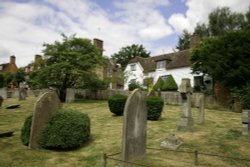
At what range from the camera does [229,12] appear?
4747 centimetres

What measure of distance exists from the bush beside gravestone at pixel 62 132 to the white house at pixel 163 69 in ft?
89.2

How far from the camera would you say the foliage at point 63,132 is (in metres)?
10.6

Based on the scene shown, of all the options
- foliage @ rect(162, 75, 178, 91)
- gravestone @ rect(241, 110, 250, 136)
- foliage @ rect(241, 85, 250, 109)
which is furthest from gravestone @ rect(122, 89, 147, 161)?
foliage @ rect(162, 75, 178, 91)

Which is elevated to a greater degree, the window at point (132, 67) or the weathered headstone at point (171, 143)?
the window at point (132, 67)

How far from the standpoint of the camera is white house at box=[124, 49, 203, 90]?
39.6 metres

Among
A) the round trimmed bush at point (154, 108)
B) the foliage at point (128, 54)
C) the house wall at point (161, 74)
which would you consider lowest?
the round trimmed bush at point (154, 108)

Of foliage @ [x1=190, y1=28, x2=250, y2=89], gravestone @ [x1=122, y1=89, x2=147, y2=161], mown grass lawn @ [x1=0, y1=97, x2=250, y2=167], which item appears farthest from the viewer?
foliage @ [x1=190, y1=28, x2=250, y2=89]

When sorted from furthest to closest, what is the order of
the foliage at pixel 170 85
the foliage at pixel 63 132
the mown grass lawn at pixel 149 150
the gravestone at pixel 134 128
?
the foliage at pixel 170 85 < the foliage at pixel 63 132 < the mown grass lawn at pixel 149 150 < the gravestone at pixel 134 128

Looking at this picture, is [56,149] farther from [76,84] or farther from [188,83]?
[76,84]

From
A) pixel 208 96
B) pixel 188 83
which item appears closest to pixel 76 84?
pixel 208 96

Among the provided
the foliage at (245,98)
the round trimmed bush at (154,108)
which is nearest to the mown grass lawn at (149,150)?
the round trimmed bush at (154,108)

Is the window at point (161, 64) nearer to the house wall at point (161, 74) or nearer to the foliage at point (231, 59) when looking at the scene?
the house wall at point (161, 74)

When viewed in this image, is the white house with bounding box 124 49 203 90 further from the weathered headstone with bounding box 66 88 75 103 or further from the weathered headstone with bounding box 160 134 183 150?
the weathered headstone with bounding box 160 134 183 150

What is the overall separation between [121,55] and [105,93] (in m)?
35.2
